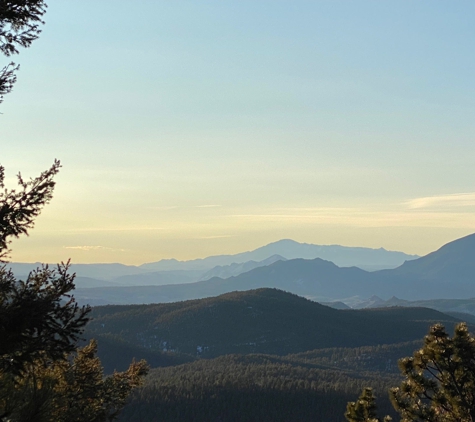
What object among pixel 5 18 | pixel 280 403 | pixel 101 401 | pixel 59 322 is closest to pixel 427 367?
pixel 101 401

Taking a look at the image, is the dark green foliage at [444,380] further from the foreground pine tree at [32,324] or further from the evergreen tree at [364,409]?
the foreground pine tree at [32,324]

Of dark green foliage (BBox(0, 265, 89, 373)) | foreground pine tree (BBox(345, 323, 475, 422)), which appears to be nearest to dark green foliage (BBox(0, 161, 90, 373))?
dark green foliage (BBox(0, 265, 89, 373))

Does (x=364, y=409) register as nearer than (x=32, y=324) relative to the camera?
No

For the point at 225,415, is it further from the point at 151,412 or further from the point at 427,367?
the point at 427,367

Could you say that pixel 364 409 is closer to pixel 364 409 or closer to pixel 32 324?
pixel 364 409

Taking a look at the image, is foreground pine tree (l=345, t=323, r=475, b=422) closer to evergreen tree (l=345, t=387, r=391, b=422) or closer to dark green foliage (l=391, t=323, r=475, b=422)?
dark green foliage (l=391, t=323, r=475, b=422)

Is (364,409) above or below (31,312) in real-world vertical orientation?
below

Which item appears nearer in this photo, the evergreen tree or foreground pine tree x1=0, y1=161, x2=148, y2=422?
foreground pine tree x1=0, y1=161, x2=148, y2=422

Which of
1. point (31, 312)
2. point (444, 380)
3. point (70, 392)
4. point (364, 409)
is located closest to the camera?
point (31, 312)

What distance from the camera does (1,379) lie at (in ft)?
44.7

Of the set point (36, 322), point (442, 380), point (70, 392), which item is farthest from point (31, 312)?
point (442, 380)

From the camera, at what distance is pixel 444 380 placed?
21.1 metres

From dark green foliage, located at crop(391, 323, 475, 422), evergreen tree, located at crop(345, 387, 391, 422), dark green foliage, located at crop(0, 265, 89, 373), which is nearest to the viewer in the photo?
dark green foliage, located at crop(0, 265, 89, 373)

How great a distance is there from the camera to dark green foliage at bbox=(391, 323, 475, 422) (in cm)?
2069
